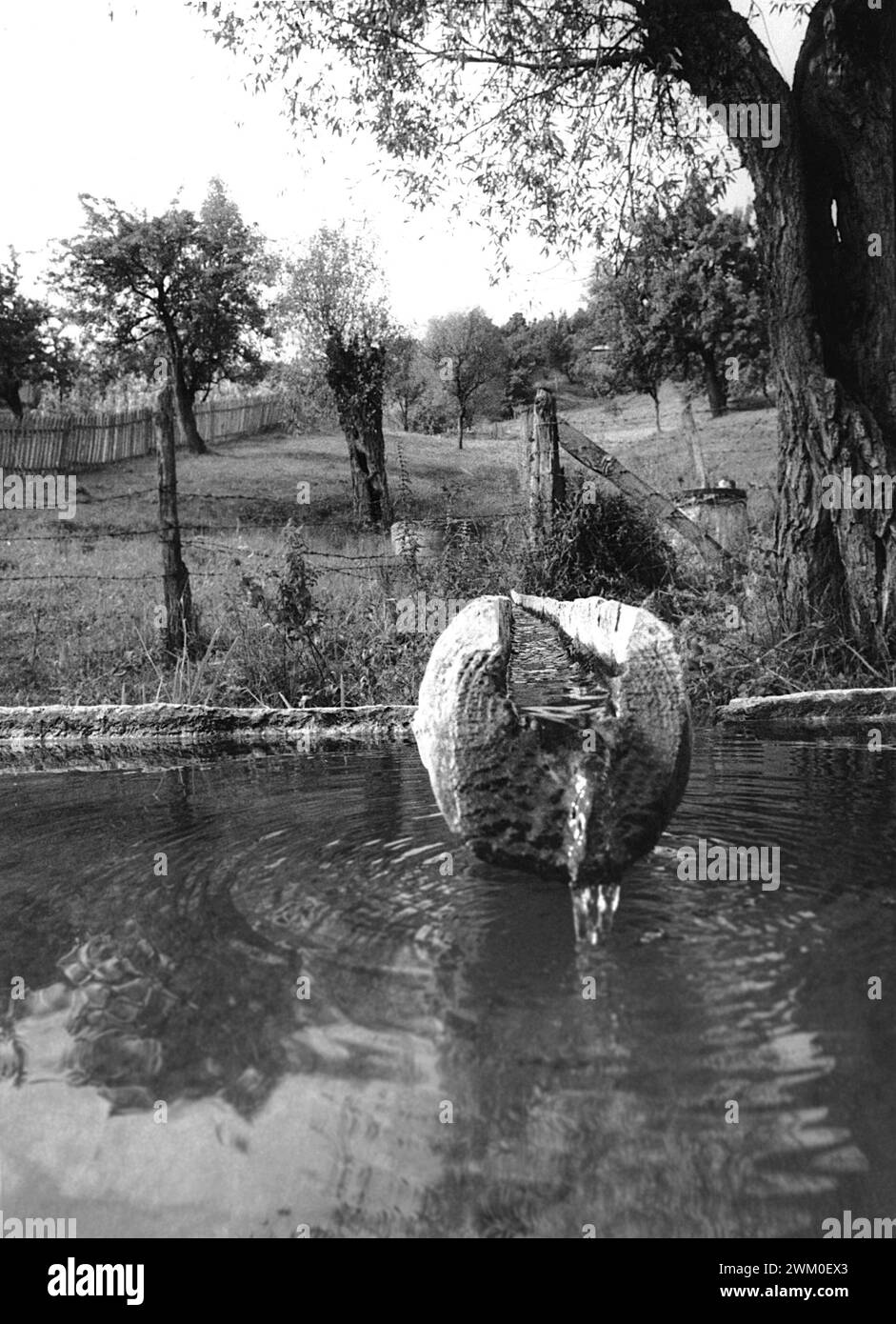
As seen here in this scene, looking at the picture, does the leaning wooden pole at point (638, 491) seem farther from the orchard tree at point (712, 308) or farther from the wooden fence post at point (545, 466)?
the orchard tree at point (712, 308)

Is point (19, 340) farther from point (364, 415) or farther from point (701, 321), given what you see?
point (701, 321)

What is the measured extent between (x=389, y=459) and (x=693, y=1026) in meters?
23.5

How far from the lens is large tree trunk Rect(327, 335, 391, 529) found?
18.5 metres

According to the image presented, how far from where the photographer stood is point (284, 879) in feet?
10.5

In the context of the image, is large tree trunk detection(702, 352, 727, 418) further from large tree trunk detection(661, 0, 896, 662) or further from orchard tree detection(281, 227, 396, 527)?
large tree trunk detection(661, 0, 896, 662)

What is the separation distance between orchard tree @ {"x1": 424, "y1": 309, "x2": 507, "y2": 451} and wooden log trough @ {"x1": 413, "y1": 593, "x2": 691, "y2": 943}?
26.9 metres

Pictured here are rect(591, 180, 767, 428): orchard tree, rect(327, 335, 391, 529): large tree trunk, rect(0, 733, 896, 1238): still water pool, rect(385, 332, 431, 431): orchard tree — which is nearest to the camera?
rect(0, 733, 896, 1238): still water pool

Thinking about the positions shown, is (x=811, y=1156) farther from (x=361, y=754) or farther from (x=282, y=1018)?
(x=361, y=754)

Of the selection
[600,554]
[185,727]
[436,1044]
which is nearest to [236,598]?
[185,727]

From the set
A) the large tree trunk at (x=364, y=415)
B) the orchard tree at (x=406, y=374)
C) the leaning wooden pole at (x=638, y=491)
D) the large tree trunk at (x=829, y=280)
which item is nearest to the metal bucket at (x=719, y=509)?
the leaning wooden pole at (x=638, y=491)

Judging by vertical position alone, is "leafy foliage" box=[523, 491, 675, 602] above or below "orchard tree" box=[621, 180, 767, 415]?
below

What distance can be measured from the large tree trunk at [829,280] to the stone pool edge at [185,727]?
10.3 ft

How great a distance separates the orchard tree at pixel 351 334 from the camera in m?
18.6

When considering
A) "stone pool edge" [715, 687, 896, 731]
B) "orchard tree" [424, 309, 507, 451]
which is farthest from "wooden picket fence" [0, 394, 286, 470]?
"stone pool edge" [715, 687, 896, 731]
